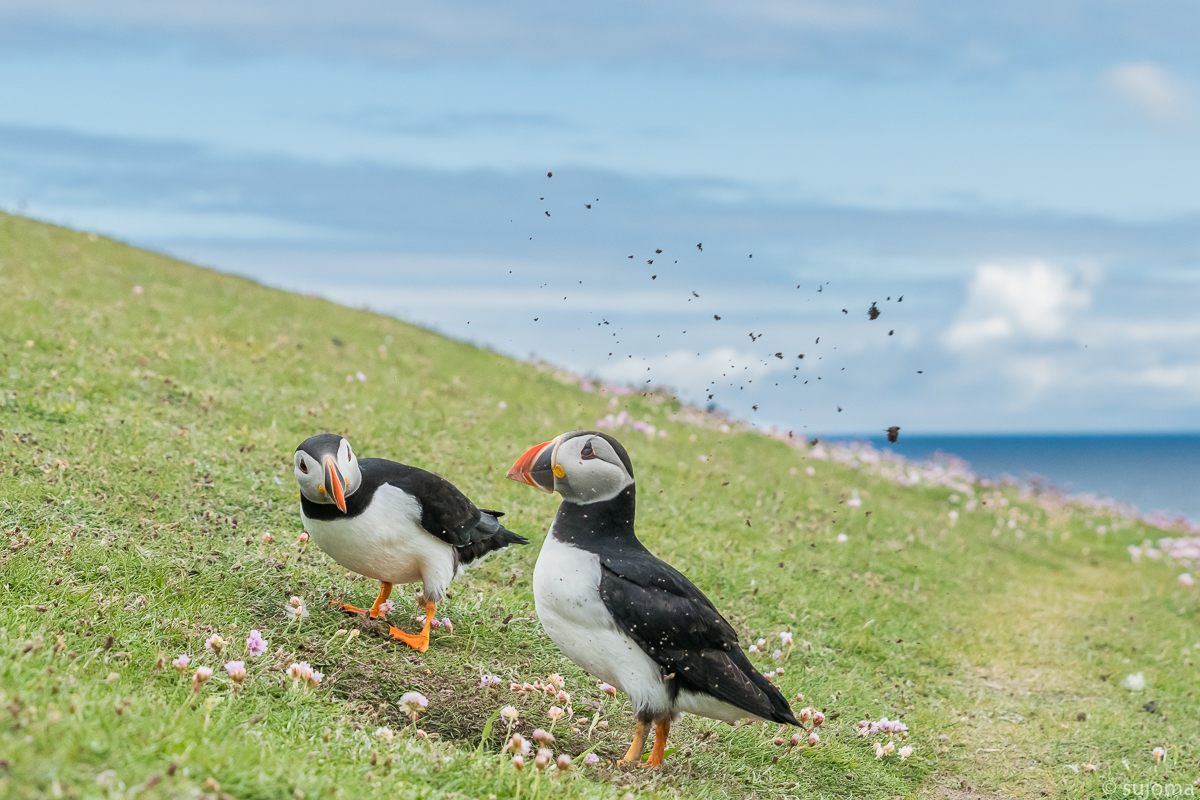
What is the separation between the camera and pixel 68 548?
7207 millimetres

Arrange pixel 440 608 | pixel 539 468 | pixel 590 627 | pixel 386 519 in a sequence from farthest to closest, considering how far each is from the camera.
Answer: pixel 440 608 → pixel 386 519 → pixel 539 468 → pixel 590 627

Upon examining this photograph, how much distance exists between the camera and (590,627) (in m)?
5.74

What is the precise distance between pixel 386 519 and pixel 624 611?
79.1 inches

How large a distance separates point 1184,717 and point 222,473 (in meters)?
10.5

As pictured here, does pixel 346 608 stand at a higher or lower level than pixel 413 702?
higher

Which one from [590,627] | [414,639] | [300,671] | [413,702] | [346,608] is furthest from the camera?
[346,608]

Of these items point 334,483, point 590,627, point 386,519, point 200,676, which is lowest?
point 200,676

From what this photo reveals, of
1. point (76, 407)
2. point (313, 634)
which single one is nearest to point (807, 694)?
point (313, 634)

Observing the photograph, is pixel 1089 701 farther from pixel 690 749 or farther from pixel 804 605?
pixel 690 749

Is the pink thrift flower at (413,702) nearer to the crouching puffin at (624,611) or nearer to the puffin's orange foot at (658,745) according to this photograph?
the crouching puffin at (624,611)

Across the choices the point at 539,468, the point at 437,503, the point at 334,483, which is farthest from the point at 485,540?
the point at 539,468

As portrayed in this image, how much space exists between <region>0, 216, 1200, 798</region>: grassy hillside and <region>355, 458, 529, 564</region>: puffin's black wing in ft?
2.98

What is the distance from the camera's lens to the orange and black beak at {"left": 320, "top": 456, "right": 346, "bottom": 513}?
6.27 m

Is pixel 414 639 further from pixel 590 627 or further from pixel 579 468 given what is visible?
pixel 579 468
